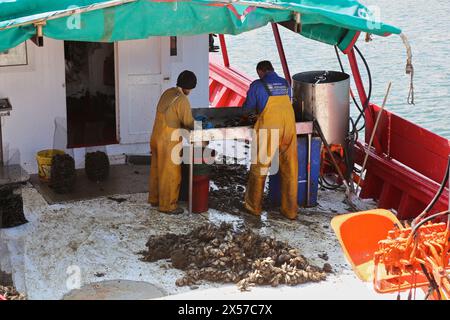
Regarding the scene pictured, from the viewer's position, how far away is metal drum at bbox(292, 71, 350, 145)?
9.57 m

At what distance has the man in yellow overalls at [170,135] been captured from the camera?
894cm

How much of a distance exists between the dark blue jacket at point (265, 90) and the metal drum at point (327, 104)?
2.32 feet

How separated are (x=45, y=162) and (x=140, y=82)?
169 cm

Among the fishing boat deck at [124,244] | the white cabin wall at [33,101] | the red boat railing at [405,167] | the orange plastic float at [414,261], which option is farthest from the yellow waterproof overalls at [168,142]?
the orange plastic float at [414,261]

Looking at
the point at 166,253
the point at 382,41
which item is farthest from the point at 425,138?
the point at 382,41

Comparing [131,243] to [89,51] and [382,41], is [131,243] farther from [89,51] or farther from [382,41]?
[382,41]

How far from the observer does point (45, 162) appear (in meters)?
9.90

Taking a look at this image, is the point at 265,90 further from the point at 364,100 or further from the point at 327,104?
the point at 364,100

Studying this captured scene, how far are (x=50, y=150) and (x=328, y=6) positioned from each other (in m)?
3.92

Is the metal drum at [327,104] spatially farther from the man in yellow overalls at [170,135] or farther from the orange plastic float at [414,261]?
the orange plastic float at [414,261]

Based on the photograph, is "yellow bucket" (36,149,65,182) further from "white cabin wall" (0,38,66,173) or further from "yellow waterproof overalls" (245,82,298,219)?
"yellow waterproof overalls" (245,82,298,219)

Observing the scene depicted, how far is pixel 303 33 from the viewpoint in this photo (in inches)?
369

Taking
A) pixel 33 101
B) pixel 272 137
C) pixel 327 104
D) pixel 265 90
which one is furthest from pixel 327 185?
pixel 33 101

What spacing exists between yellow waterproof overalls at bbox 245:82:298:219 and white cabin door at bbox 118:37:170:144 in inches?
84.7
